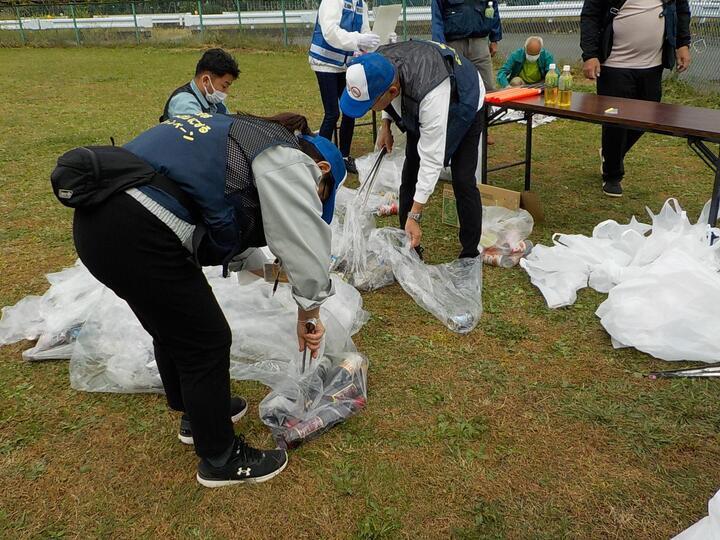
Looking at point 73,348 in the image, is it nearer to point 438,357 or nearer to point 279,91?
point 438,357

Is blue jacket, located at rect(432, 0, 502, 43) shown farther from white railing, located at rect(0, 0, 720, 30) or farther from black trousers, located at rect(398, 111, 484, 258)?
white railing, located at rect(0, 0, 720, 30)

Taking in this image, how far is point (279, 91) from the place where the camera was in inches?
357

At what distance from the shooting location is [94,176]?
1318 millimetres

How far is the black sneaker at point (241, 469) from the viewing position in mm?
1857

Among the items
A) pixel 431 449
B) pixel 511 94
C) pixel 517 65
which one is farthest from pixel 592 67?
pixel 431 449

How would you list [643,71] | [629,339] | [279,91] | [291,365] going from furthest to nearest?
[279,91]
[643,71]
[629,339]
[291,365]

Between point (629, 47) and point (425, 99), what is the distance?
2070 millimetres

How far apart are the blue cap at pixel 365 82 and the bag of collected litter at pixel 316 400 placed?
3.33 ft

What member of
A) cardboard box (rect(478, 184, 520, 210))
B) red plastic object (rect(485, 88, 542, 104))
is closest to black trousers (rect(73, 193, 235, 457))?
cardboard box (rect(478, 184, 520, 210))

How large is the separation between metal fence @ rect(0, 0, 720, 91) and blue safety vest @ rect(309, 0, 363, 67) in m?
5.77

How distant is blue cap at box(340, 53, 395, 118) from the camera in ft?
7.84

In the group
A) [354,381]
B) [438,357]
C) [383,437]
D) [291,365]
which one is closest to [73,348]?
[291,365]

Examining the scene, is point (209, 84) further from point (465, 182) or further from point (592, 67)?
point (592, 67)

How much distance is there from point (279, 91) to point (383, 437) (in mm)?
7835
